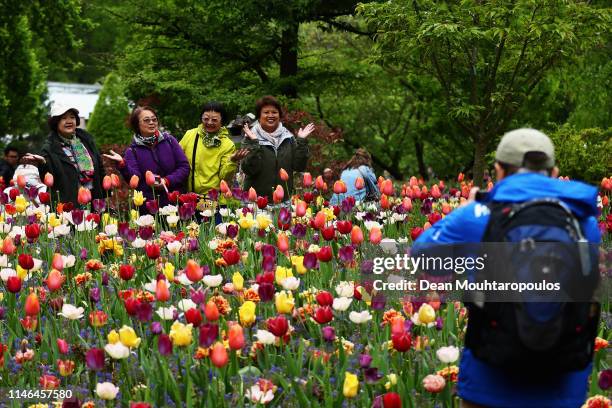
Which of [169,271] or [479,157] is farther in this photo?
[479,157]

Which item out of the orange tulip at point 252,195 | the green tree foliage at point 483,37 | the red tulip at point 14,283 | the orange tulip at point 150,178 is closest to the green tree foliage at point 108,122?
the green tree foliage at point 483,37

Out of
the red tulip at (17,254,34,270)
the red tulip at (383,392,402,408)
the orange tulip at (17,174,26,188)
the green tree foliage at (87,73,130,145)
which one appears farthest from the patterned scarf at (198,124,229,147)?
the green tree foliage at (87,73,130,145)

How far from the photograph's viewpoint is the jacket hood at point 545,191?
100 inches

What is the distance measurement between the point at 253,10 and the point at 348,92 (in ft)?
10.4

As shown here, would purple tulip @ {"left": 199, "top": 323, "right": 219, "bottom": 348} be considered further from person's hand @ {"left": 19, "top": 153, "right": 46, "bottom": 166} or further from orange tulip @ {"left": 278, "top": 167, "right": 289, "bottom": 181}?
person's hand @ {"left": 19, "top": 153, "right": 46, "bottom": 166}

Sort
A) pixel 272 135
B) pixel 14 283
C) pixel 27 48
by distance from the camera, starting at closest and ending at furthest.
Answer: pixel 14 283
pixel 272 135
pixel 27 48

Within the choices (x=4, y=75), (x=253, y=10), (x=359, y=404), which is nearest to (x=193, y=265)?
(x=359, y=404)

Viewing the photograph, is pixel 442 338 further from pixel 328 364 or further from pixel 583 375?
pixel 583 375

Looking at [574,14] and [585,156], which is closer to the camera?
[574,14]

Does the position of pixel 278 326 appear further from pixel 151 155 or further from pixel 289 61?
pixel 289 61

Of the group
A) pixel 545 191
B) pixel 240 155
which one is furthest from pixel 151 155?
pixel 545 191

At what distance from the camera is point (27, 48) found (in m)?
24.2

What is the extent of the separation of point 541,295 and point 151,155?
5.29 metres

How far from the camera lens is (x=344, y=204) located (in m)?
6.48
